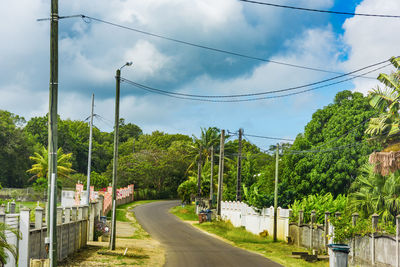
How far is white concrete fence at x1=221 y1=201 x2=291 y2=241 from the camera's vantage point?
104 ft

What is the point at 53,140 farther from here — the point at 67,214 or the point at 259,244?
the point at 259,244

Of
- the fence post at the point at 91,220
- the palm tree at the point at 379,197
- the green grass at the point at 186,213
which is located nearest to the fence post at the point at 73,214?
the fence post at the point at 91,220

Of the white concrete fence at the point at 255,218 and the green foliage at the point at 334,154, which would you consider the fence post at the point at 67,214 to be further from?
the green foliage at the point at 334,154

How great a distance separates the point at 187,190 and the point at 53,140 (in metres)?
54.0

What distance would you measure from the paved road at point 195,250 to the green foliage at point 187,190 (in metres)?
22.9

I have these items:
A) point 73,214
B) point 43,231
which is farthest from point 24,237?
point 73,214

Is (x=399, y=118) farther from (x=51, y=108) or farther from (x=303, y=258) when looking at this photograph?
(x=51, y=108)

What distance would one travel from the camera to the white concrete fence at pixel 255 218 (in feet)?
104

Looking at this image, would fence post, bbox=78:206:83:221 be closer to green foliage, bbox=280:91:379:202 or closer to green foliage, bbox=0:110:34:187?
green foliage, bbox=280:91:379:202

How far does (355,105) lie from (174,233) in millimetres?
23243

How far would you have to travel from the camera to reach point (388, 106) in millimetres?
24844

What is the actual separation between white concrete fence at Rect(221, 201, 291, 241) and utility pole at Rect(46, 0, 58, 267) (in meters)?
20.8

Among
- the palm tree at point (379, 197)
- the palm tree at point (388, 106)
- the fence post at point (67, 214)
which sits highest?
the palm tree at point (388, 106)

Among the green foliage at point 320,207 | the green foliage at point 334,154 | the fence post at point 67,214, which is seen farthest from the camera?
the green foliage at point 334,154
